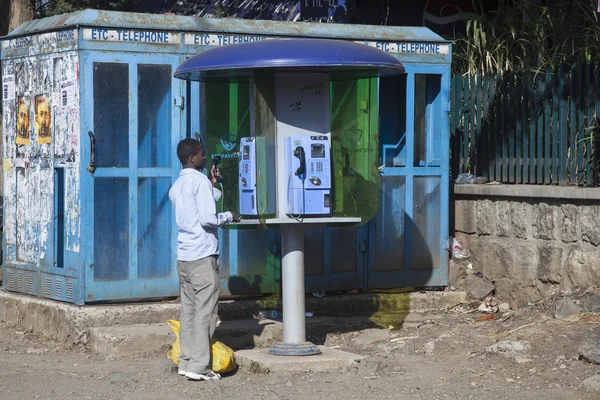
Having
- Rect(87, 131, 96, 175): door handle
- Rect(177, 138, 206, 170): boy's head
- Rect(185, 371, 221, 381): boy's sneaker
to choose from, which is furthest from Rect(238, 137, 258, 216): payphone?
Rect(87, 131, 96, 175): door handle

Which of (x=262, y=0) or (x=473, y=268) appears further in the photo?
(x=262, y=0)

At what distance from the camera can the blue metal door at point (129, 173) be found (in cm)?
832

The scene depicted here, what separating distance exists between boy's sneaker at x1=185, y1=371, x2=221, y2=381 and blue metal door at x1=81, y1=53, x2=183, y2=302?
1.69 metres

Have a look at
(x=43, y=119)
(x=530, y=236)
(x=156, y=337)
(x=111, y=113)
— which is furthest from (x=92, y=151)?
(x=530, y=236)

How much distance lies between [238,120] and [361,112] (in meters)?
1.16

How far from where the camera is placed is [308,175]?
747cm

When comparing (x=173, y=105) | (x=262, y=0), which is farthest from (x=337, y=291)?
(x=262, y=0)

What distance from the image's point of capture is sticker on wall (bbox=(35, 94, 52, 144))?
8.73m

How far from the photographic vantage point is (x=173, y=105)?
339 inches

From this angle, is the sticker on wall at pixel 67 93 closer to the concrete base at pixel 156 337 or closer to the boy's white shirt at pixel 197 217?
the boy's white shirt at pixel 197 217

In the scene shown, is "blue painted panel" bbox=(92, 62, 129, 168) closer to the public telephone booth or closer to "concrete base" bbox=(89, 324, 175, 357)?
the public telephone booth

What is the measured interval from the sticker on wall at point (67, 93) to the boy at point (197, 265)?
1.68 metres

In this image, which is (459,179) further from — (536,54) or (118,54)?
(118,54)

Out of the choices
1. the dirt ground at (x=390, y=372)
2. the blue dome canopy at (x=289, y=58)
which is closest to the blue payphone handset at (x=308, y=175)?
the blue dome canopy at (x=289, y=58)
